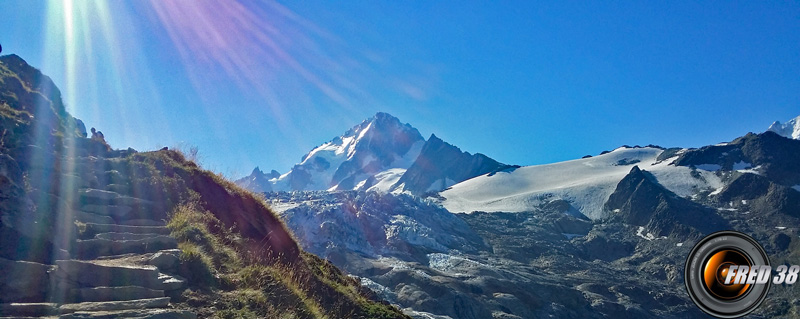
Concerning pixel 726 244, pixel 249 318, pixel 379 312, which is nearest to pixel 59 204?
pixel 249 318

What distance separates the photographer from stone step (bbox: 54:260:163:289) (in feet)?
26.8

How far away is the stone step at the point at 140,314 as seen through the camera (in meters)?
7.16

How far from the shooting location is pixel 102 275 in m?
8.43

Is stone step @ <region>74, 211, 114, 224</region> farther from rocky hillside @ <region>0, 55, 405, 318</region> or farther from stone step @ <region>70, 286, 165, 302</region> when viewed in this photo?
stone step @ <region>70, 286, 165, 302</region>

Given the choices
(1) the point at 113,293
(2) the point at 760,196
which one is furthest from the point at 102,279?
(2) the point at 760,196

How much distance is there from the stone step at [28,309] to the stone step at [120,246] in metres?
2.37

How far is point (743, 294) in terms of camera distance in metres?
11.6

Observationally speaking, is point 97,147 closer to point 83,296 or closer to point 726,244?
point 83,296

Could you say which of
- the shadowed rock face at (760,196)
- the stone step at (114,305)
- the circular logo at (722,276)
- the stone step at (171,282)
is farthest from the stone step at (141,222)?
the shadowed rock face at (760,196)

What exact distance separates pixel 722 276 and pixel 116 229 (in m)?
13.7

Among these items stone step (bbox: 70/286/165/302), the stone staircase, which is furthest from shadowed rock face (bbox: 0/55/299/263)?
stone step (bbox: 70/286/165/302)

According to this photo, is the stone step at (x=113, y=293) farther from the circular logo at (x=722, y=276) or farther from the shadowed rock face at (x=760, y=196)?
the shadowed rock face at (x=760, y=196)

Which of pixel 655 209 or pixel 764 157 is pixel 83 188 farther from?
pixel 764 157

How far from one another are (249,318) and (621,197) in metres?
185
